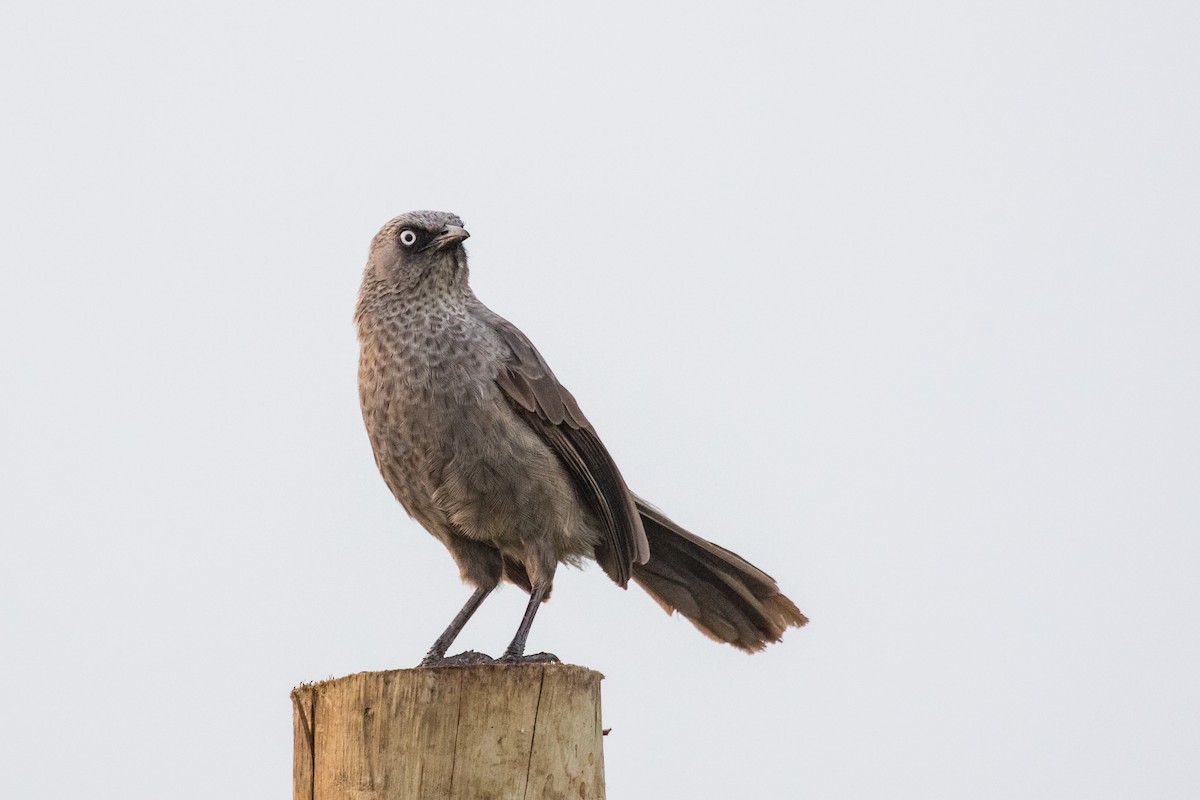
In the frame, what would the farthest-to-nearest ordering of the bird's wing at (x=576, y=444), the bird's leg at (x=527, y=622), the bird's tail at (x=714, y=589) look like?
the bird's tail at (x=714, y=589), the bird's wing at (x=576, y=444), the bird's leg at (x=527, y=622)

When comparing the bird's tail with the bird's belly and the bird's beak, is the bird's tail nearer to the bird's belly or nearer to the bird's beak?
the bird's belly

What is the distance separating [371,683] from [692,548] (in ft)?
8.20

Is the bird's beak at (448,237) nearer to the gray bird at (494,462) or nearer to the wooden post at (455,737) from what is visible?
the gray bird at (494,462)

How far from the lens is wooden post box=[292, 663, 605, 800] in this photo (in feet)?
13.5

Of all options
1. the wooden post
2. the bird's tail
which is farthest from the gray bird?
the wooden post

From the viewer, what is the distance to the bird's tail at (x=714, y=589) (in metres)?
6.36

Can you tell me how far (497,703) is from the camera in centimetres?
423

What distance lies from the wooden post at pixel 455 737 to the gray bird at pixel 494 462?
50.6 inches

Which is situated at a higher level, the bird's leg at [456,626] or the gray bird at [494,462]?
the gray bird at [494,462]

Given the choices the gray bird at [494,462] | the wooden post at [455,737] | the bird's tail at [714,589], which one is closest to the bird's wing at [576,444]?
the gray bird at [494,462]

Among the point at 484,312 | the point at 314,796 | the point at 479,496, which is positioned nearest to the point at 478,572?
the point at 479,496

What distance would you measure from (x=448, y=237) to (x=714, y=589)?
205 cm

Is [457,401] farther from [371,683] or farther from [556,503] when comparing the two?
[371,683]

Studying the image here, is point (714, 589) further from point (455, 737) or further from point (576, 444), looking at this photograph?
point (455, 737)
